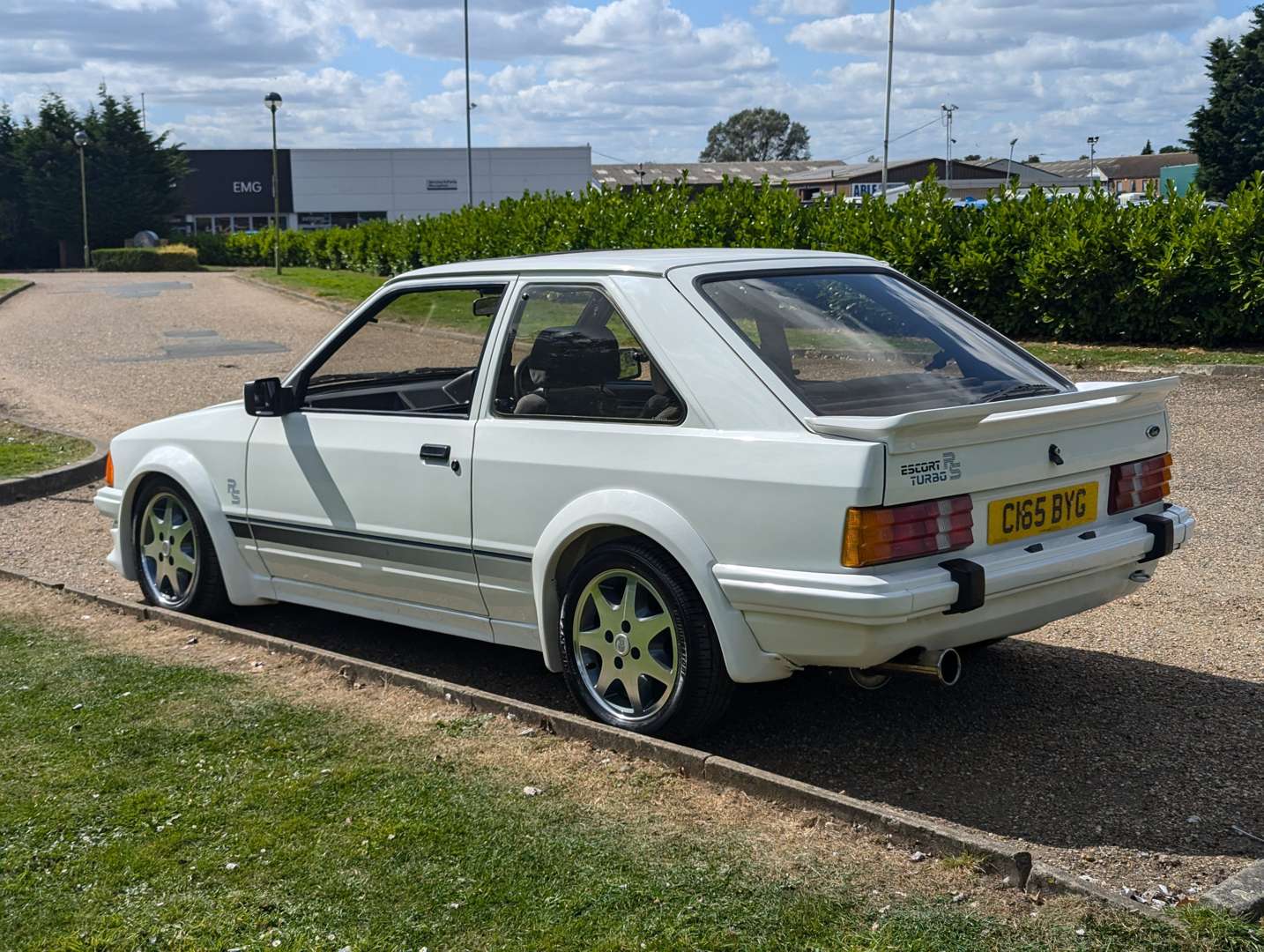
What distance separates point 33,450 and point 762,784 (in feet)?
30.3

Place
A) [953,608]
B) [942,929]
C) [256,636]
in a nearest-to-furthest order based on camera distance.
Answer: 1. [942,929]
2. [953,608]
3. [256,636]

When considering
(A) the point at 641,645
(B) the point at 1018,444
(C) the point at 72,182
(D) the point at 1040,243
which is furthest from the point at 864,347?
(C) the point at 72,182

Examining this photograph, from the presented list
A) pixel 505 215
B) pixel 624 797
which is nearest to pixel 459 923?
pixel 624 797

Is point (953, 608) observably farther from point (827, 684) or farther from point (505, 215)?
point (505, 215)

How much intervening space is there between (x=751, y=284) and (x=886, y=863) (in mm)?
2175

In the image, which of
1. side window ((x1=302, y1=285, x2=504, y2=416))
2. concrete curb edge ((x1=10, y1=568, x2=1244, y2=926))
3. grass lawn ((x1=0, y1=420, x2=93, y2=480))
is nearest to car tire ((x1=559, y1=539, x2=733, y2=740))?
concrete curb edge ((x1=10, y1=568, x2=1244, y2=926))

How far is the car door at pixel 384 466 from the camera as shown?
5.38 meters

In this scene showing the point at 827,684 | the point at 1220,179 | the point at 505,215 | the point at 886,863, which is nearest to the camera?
the point at 886,863

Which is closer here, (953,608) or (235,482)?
(953,608)

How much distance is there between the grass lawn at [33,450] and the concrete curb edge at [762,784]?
18.2 ft

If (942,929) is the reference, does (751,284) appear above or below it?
above

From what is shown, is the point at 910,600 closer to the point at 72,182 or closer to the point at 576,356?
the point at 576,356

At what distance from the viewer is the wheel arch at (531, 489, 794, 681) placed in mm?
4426

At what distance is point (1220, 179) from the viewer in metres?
56.2
